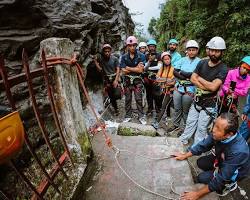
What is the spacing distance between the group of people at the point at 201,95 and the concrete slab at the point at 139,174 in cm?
19

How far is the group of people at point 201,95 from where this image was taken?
3180 mm

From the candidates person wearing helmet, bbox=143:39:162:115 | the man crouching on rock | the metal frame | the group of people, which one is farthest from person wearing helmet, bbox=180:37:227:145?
the metal frame

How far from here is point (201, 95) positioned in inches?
184

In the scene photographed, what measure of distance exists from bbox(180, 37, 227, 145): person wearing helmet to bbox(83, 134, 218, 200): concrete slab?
4.10 ft

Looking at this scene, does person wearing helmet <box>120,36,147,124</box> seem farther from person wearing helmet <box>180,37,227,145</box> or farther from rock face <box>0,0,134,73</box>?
person wearing helmet <box>180,37,227,145</box>

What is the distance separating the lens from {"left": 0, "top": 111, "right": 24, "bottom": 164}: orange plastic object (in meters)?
1.51

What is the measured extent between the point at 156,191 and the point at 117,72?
4.47 meters

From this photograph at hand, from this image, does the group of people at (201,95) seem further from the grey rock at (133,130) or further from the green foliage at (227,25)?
the green foliage at (227,25)

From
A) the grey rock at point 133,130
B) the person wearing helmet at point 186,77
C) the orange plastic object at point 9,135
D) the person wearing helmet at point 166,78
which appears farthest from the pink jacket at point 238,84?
the orange plastic object at point 9,135

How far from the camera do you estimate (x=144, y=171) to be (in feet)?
10.2

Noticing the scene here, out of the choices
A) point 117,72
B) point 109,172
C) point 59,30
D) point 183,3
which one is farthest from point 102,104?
point 183,3

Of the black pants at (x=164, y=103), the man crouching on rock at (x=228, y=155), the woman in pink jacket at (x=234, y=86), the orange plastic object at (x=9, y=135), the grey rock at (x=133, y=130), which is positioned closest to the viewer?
the orange plastic object at (x=9, y=135)

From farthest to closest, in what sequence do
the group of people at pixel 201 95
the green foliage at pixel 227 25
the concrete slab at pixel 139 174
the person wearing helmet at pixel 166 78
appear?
1. the green foliage at pixel 227 25
2. the person wearing helmet at pixel 166 78
3. the group of people at pixel 201 95
4. the concrete slab at pixel 139 174

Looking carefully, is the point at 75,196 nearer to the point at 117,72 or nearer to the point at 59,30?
the point at 59,30
